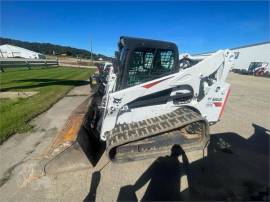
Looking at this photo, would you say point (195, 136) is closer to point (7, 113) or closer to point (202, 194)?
point (202, 194)

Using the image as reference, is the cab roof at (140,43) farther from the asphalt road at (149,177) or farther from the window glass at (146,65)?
the asphalt road at (149,177)

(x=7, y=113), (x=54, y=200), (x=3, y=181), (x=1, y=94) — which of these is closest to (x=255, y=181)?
(x=54, y=200)

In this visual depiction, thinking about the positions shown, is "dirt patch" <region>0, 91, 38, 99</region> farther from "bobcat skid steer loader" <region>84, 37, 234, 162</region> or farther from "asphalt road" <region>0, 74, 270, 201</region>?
"bobcat skid steer loader" <region>84, 37, 234, 162</region>

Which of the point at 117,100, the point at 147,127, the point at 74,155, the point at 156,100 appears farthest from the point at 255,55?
the point at 74,155

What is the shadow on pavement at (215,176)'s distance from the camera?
3271 millimetres

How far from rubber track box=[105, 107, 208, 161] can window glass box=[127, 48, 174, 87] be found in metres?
0.84

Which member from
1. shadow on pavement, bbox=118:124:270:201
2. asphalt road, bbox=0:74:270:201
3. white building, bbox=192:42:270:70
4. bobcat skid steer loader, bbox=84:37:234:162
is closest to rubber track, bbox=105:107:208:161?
bobcat skid steer loader, bbox=84:37:234:162

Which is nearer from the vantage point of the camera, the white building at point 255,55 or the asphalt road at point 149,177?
the asphalt road at point 149,177

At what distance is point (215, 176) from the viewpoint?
147 inches

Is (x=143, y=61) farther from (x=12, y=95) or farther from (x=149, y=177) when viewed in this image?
(x=12, y=95)

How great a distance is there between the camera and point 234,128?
612 centimetres

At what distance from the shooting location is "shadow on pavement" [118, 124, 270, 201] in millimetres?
3271

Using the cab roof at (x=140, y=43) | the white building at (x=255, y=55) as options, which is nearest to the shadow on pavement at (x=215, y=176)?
the cab roof at (x=140, y=43)

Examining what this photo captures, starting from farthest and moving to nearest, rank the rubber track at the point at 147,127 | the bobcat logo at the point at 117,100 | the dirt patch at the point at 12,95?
the dirt patch at the point at 12,95, the bobcat logo at the point at 117,100, the rubber track at the point at 147,127
